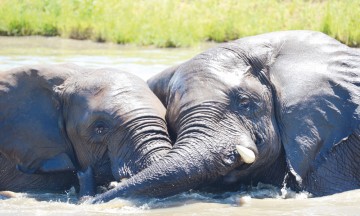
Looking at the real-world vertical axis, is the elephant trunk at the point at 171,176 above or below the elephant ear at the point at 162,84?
below

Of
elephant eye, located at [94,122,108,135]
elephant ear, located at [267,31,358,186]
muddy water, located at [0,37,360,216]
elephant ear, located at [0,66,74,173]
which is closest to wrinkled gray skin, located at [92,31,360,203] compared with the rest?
elephant ear, located at [267,31,358,186]

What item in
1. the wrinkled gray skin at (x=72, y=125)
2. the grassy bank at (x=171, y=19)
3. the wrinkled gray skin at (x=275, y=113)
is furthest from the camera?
the grassy bank at (x=171, y=19)

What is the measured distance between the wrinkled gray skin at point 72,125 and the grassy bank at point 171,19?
11326 mm

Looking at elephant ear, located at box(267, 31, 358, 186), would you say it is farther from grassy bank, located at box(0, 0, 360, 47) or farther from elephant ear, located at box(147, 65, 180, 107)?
grassy bank, located at box(0, 0, 360, 47)

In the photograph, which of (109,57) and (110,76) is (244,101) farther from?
(109,57)

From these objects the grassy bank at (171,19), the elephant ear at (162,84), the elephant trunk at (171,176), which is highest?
the elephant ear at (162,84)

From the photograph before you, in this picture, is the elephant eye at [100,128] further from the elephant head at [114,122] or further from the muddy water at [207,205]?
the muddy water at [207,205]

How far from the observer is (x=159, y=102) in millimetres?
7727

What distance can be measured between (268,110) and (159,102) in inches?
32.7

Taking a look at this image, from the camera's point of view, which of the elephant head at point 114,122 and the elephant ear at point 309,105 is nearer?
the elephant head at point 114,122

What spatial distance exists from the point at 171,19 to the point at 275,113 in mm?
16849

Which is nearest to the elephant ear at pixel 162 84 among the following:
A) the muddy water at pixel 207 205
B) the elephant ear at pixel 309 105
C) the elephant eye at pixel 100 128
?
the elephant eye at pixel 100 128

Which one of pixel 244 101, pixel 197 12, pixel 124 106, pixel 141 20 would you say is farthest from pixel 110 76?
pixel 197 12

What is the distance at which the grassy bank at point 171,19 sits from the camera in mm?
21062
